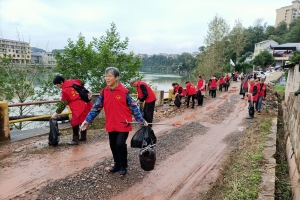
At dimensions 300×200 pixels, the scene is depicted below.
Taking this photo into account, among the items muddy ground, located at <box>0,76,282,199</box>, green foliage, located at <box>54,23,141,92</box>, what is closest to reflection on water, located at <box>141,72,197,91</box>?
green foliage, located at <box>54,23,141,92</box>

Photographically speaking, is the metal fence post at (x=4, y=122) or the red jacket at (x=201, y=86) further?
the red jacket at (x=201, y=86)

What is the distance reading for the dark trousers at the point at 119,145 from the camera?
3.52 metres

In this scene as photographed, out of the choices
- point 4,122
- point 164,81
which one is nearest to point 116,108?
point 4,122

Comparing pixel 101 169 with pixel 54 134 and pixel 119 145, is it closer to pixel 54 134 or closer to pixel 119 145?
pixel 119 145

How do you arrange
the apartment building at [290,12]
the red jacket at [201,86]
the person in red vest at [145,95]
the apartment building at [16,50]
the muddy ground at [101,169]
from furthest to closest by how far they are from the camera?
1. the apartment building at [290,12]
2. the red jacket at [201,86]
3. the apartment building at [16,50]
4. the person in red vest at [145,95]
5. the muddy ground at [101,169]

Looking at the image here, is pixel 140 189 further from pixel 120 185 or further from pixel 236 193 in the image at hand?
pixel 236 193

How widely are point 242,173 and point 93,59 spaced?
1054 centimetres

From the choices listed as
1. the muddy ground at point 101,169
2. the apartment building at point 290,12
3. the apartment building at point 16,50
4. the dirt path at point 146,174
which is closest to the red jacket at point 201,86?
the muddy ground at point 101,169

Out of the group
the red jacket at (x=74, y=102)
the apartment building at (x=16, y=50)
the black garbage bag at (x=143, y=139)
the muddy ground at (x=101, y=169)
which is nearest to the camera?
the muddy ground at (x=101, y=169)

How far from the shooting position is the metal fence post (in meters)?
5.10

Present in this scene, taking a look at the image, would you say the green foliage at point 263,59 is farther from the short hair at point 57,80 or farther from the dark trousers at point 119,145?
the dark trousers at point 119,145

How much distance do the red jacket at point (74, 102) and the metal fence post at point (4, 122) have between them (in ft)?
4.83

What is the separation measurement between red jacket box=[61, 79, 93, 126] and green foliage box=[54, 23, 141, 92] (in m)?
7.77

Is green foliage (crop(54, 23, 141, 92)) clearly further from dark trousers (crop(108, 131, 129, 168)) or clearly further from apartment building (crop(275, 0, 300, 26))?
apartment building (crop(275, 0, 300, 26))
